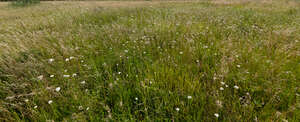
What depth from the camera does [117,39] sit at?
10.8 feet

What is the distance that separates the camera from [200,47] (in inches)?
107

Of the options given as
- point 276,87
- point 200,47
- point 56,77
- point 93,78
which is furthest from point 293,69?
point 56,77

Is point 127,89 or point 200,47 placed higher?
point 200,47

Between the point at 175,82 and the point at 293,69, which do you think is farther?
the point at 293,69

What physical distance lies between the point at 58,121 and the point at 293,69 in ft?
11.5

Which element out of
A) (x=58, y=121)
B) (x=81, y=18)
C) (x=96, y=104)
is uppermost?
(x=81, y=18)

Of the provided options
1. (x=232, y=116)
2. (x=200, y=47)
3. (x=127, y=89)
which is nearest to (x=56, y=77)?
(x=127, y=89)

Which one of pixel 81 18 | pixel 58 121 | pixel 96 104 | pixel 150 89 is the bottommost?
pixel 58 121

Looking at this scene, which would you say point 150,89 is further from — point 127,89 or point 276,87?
point 276,87

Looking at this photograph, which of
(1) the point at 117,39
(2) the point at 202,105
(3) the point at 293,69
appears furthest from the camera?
(1) the point at 117,39

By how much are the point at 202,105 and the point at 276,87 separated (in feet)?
3.30

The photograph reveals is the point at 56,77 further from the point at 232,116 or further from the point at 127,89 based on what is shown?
the point at 232,116

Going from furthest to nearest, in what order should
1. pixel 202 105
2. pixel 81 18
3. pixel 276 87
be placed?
pixel 81 18
pixel 276 87
pixel 202 105

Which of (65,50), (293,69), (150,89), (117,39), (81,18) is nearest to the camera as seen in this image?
(150,89)
